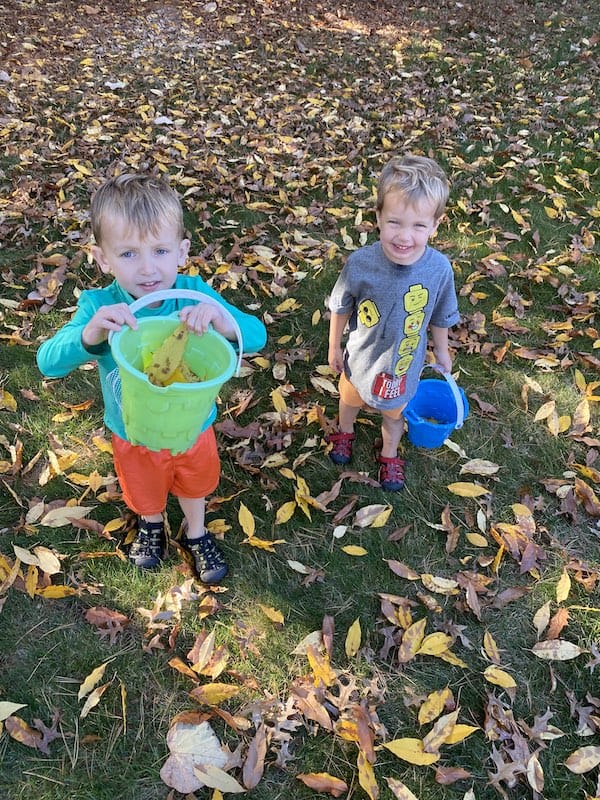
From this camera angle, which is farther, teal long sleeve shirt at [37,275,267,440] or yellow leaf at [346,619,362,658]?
yellow leaf at [346,619,362,658]

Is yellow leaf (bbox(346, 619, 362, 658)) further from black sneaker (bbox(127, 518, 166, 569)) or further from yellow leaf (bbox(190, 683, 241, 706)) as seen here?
black sneaker (bbox(127, 518, 166, 569))

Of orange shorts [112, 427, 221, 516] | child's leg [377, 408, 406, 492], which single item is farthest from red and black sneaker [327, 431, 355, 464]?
orange shorts [112, 427, 221, 516]

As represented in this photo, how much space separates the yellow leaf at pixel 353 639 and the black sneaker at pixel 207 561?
0.58m

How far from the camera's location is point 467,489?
2936 mm

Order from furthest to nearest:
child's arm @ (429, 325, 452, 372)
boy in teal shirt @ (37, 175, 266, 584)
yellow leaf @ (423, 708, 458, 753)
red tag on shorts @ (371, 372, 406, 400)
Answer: child's arm @ (429, 325, 452, 372) → red tag on shorts @ (371, 372, 406, 400) → yellow leaf @ (423, 708, 458, 753) → boy in teal shirt @ (37, 175, 266, 584)

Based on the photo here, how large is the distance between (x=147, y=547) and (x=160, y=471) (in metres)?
0.56

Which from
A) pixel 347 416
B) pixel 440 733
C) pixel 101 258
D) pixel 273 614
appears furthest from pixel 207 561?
pixel 101 258

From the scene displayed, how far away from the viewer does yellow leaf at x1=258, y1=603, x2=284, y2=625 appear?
245cm

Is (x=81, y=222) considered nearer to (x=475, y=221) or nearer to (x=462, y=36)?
(x=475, y=221)

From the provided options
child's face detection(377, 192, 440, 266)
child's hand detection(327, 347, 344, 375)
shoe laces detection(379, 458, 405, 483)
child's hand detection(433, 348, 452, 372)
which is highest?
child's face detection(377, 192, 440, 266)

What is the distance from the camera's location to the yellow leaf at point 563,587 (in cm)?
256

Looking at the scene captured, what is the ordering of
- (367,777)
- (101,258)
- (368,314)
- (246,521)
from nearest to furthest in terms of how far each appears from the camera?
(101,258) → (367,777) → (368,314) → (246,521)

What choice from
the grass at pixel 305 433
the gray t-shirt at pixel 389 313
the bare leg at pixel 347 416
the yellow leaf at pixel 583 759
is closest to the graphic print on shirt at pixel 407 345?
the gray t-shirt at pixel 389 313

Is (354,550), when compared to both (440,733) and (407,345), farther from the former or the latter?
(407,345)
